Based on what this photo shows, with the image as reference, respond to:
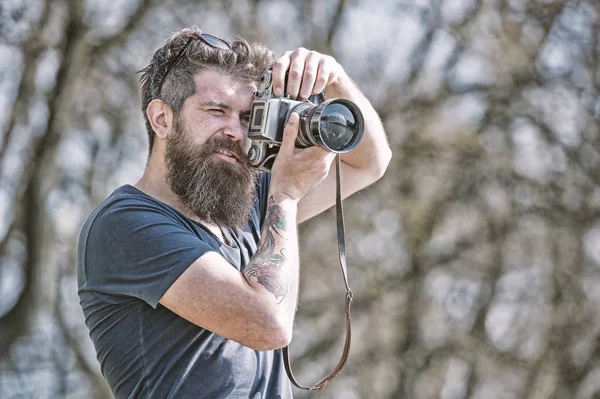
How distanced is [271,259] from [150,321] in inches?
12.4

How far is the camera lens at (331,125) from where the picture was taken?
2.43 metres

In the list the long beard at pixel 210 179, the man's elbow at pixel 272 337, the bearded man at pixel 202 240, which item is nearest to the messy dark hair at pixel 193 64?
the bearded man at pixel 202 240

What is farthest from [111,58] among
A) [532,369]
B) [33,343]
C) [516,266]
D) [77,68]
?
[532,369]

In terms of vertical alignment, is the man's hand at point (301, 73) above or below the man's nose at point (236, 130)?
above

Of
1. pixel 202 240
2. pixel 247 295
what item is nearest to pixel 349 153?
pixel 202 240

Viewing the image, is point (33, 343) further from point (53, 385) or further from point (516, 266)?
point (516, 266)

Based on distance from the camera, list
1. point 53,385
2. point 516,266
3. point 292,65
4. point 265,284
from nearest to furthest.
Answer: point 265,284 → point 292,65 → point 53,385 → point 516,266

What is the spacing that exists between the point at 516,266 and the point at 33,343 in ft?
12.6

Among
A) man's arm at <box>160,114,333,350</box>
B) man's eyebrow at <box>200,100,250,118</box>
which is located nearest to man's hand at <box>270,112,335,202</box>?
man's arm at <box>160,114,333,350</box>

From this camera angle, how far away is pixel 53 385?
7492 millimetres

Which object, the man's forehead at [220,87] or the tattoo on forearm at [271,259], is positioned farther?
the man's forehead at [220,87]

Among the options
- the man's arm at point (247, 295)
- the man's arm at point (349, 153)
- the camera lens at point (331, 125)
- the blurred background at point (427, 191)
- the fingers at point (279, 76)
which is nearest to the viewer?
the man's arm at point (247, 295)

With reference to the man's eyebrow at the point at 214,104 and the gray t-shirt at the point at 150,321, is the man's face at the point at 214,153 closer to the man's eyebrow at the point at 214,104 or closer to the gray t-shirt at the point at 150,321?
the man's eyebrow at the point at 214,104

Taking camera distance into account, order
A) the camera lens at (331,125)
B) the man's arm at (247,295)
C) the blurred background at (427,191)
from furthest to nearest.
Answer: the blurred background at (427,191)
the camera lens at (331,125)
the man's arm at (247,295)
